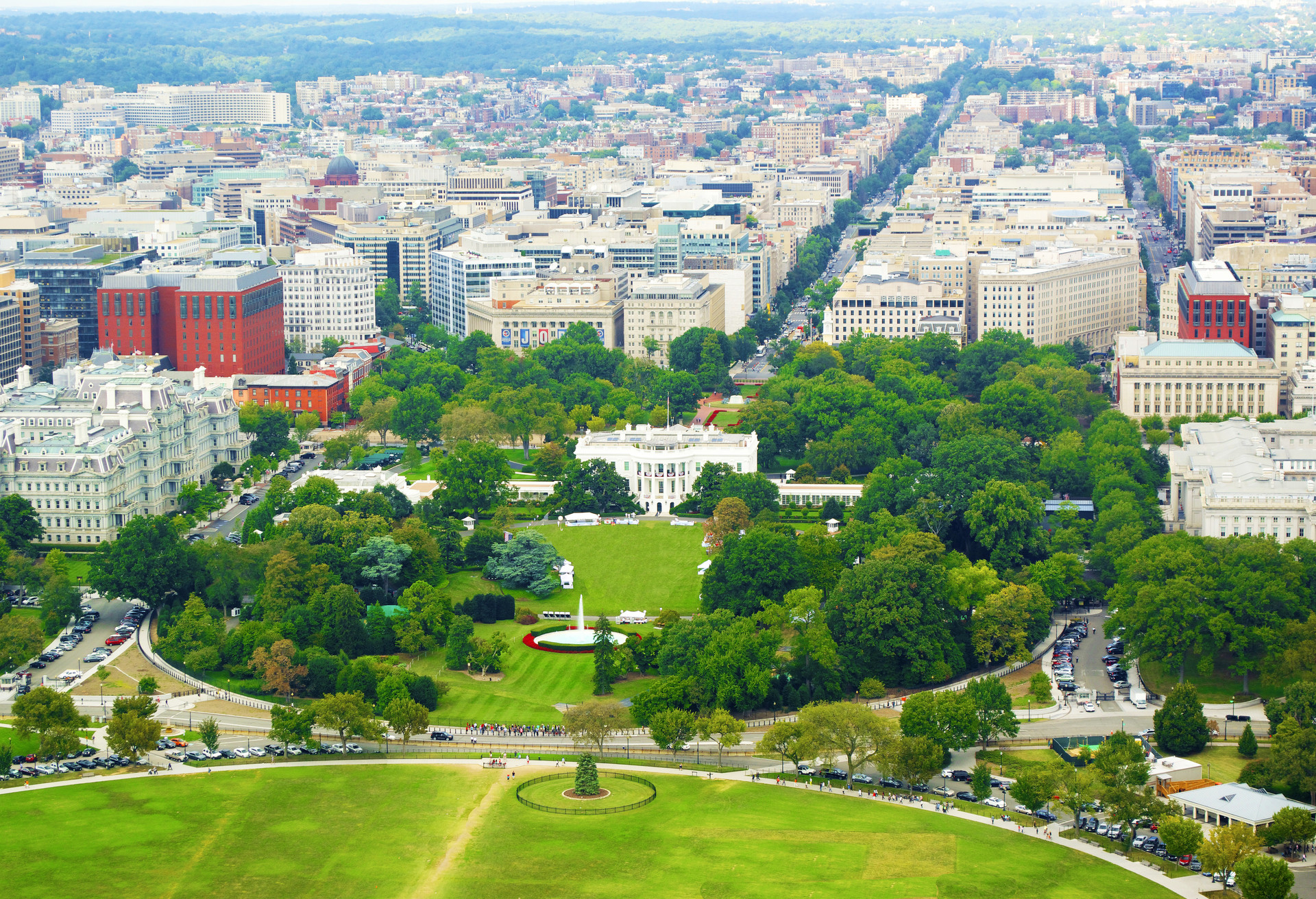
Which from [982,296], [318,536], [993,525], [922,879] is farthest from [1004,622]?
[982,296]

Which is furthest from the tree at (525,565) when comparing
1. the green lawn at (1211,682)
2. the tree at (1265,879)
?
the tree at (1265,879)

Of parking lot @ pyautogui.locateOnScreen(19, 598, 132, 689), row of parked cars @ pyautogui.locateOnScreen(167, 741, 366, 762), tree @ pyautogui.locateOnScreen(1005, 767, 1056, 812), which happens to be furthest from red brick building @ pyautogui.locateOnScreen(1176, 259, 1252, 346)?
row of parked cars @ pyautogui.locateOnScreen(167, 741, 366, 762)

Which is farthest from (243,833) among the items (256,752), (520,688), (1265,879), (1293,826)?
(1293,826)

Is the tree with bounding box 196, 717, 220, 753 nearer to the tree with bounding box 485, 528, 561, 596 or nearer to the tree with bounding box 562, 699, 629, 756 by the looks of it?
the tree with bounding box 562, 699, 629, 756

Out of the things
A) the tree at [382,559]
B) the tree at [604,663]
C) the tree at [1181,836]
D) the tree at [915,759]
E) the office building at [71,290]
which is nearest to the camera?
the tree at [1181,836]

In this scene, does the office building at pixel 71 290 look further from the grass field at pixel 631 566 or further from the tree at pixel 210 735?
the tree at pixel 210 735

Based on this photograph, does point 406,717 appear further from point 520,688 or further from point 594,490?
point 594,490

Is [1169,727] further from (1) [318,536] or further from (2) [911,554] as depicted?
(1) [318,536]
